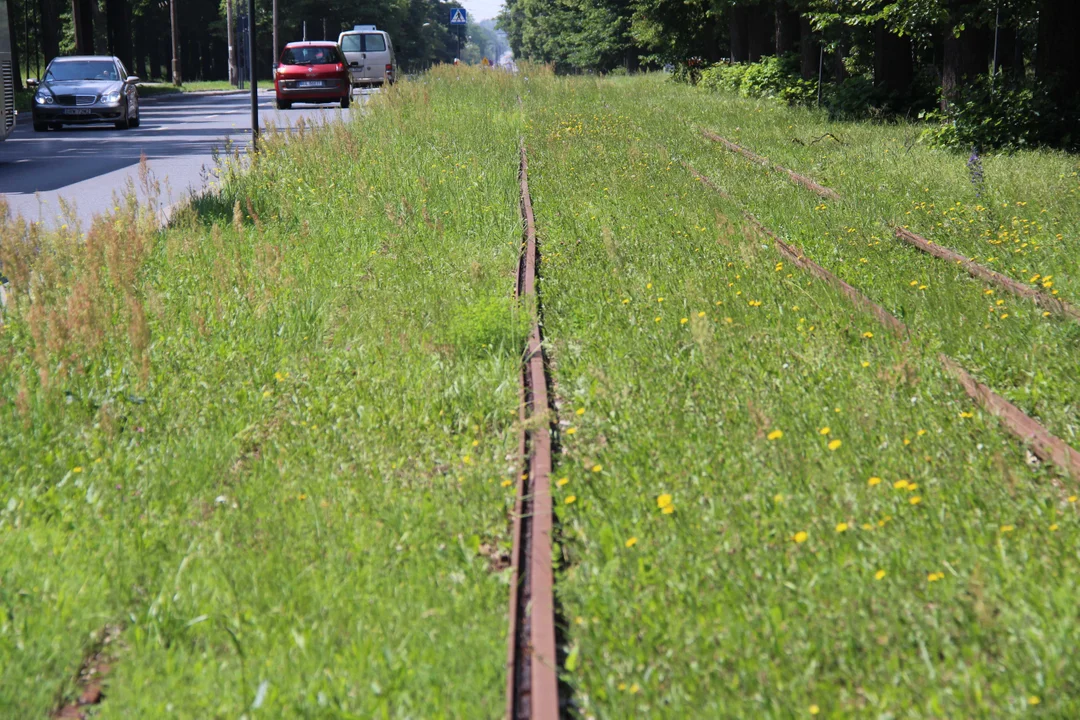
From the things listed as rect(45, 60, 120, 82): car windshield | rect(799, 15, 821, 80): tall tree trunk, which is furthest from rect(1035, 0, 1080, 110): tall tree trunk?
rect(45, 60, 120, 82): car windshield

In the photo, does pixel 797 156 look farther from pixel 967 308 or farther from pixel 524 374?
pixel 524 374

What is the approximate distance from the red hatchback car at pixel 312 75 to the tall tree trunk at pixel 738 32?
13374mm

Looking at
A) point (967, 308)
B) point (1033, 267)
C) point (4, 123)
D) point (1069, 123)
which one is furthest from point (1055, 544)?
point (4, 123)

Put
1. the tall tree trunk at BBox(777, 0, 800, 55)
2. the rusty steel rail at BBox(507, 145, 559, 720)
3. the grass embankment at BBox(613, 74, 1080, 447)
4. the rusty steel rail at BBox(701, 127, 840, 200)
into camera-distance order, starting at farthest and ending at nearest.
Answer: the tall tree trunk at BBox(777, 0, 800, 55)
the rusty steel rail at BBox(701, 127, 840, 200)
the grass embankment at BBox(613, 74, 1080, 447)
the rusty steel rail at BBox(507, 145, 559, 720)

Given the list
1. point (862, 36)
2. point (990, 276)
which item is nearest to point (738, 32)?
point (862, 36)

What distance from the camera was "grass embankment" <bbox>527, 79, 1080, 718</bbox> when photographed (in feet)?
11.1

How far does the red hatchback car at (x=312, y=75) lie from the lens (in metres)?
34.0

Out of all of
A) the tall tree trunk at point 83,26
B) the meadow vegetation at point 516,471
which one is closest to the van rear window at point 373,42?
the tall tree trunk at point 83,26

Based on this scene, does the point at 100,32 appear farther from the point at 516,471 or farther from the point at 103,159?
the point at 516,471

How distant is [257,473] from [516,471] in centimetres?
109

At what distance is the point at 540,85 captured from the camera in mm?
34531

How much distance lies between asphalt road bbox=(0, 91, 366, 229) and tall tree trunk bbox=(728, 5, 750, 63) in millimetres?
14164

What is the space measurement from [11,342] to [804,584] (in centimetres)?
512

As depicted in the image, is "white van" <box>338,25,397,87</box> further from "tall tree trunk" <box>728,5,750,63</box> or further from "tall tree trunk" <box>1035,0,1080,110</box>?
"tall tree trunk" <box>1035,0,1080,110</box>
